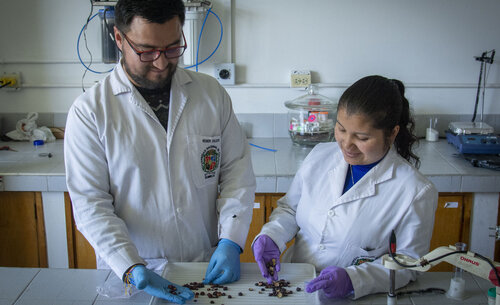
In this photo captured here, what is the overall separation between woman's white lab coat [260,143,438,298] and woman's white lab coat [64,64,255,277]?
0.64 feet

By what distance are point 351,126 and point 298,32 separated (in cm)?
168

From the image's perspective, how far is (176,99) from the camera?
5.08 feet

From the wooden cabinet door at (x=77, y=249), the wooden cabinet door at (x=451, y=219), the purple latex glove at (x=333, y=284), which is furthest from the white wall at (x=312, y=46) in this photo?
the purple latex glove at (x=333, y=284)

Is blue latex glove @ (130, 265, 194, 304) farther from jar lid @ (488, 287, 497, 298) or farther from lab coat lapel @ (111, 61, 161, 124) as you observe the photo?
jar lid @ (488, 287, 497, 298)

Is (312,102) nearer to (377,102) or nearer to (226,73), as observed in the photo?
(226,73)

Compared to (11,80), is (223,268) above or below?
below

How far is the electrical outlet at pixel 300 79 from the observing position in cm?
294

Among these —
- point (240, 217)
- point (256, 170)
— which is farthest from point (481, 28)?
point (240, 217)

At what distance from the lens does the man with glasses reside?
136 centimetres

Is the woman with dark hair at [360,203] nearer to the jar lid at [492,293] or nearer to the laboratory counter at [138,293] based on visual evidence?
the laboratory counter at [138,293]

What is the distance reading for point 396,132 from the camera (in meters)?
1.43

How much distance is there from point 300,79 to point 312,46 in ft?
0.69

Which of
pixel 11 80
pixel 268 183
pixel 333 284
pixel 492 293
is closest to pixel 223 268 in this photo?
pixel 333 284

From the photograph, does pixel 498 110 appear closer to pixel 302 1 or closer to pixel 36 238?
pixel 302 1
